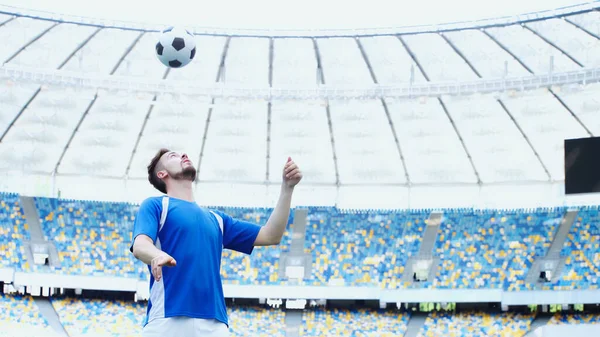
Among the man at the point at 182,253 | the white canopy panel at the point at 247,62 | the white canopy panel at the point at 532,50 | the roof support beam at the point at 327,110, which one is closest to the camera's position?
the man at the point at 182,253

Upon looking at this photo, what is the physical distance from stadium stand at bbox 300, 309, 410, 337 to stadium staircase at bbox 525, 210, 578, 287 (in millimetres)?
5565

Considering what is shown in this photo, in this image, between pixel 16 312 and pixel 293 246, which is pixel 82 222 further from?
pixel 293 246

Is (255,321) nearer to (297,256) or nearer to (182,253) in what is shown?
(297,256)

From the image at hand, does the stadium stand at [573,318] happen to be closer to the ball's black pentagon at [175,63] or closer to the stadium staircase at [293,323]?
the stadium staircase at [293,323]

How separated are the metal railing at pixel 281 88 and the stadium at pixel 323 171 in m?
0.07

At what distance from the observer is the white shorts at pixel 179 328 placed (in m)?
3.81

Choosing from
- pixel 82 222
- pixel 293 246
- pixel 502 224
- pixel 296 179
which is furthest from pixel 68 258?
pixel 296 179

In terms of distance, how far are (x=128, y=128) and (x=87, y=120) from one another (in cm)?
153

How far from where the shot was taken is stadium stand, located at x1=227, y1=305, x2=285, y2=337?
3156cm

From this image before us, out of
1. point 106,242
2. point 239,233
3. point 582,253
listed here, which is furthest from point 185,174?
point 582,253

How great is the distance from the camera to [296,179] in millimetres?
4109

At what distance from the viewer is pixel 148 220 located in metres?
3.79

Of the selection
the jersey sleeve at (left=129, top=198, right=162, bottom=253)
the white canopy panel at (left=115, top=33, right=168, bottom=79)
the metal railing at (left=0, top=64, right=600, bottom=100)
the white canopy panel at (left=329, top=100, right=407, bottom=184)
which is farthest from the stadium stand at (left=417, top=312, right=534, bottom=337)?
the jersey sleeve at (left=129, top=198, right=162, bottom=253)

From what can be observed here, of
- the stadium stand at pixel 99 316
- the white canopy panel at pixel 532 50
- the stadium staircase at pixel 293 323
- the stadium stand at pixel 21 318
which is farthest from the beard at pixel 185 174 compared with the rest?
the stadium staircase at pixel 293 323
